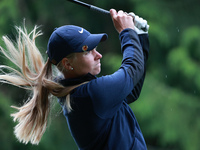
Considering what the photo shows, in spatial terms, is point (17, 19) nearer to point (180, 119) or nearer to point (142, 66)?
point (180, 119)

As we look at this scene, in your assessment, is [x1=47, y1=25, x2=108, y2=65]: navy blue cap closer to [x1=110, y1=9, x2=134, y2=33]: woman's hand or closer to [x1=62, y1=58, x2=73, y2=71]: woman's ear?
[x1=62, y1=58, x2=73, y2=71]: woman's ear

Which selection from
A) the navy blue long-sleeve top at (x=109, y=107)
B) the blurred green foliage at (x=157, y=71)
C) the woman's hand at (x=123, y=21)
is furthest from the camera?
the blurred green foliage at (x=157, y=71)

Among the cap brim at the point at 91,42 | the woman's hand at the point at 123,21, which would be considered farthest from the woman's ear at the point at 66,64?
the woman's hand at the point at 123,21

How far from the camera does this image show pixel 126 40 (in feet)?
7.56

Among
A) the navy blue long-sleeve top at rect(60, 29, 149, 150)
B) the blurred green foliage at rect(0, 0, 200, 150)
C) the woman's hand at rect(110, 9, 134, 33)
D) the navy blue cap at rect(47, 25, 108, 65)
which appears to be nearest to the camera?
the navy blue long-sleeve top at rect(60, 29, 149, 150)

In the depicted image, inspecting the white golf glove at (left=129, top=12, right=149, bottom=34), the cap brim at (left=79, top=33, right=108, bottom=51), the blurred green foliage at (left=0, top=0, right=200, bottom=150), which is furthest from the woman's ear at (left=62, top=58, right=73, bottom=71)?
the blurred green foliage at (left=0, top=0, right=200, bottom=150)

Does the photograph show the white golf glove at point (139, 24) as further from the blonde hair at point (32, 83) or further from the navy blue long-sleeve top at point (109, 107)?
the blonde hair at point (32, 83)

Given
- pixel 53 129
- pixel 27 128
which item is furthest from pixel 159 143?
pixel 27 128

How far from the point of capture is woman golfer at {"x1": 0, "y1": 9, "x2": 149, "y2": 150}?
2176mm

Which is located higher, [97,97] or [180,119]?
[97,97]

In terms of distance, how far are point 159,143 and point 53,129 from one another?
6.66 ft

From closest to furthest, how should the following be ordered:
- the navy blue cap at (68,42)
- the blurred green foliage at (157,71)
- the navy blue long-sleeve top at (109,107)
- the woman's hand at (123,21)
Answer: the navy blue long-sleeve top at (109,107) → the navy blue cap at (68,42) → the woman's hand at (123,21) → the blurred green foliage at (157,71)

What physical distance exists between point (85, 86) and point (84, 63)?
0.51 feet

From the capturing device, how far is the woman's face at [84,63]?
90.0 inches
